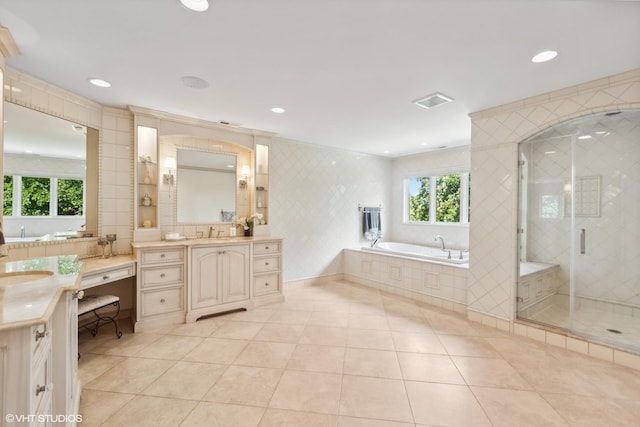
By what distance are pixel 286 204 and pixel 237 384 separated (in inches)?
114

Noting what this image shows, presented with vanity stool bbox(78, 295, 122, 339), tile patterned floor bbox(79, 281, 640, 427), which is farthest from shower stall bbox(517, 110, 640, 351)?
vanity stool bbox(78, 295, 122, 339)

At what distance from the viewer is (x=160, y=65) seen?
2221mm

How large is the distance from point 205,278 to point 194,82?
85.7 inches

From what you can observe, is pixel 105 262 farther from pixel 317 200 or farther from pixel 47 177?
pixel 317 200

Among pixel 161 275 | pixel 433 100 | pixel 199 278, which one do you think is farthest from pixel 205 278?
pixel 433 100

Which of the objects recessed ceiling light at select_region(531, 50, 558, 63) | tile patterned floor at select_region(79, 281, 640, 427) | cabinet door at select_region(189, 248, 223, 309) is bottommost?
tile patterned floor at select_region(79, 281, 640, 427)

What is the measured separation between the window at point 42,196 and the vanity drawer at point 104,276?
0.82 metres

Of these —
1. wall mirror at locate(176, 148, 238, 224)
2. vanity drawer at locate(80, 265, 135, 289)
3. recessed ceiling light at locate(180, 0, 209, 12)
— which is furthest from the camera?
wall mirror at locate(176, 148, 238, 224)

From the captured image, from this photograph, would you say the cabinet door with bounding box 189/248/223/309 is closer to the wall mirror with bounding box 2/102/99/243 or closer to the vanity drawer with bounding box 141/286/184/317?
the vanity drawer with bounding box 141/286/184/317

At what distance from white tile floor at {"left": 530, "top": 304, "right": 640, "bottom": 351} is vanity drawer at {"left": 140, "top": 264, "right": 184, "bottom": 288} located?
400cm

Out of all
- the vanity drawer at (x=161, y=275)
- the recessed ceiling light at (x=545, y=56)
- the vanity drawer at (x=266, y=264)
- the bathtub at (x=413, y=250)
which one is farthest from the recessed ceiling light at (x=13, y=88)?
the bathtub at (x=413, y=250)

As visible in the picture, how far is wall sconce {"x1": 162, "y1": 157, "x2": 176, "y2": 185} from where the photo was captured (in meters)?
3.56

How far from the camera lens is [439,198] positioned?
5.39 meters

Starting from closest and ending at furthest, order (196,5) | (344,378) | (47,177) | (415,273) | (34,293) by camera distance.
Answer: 1. (34,293)
2. (196,5)
3. (344,378)
4. (47,177)
5. (415,273)
